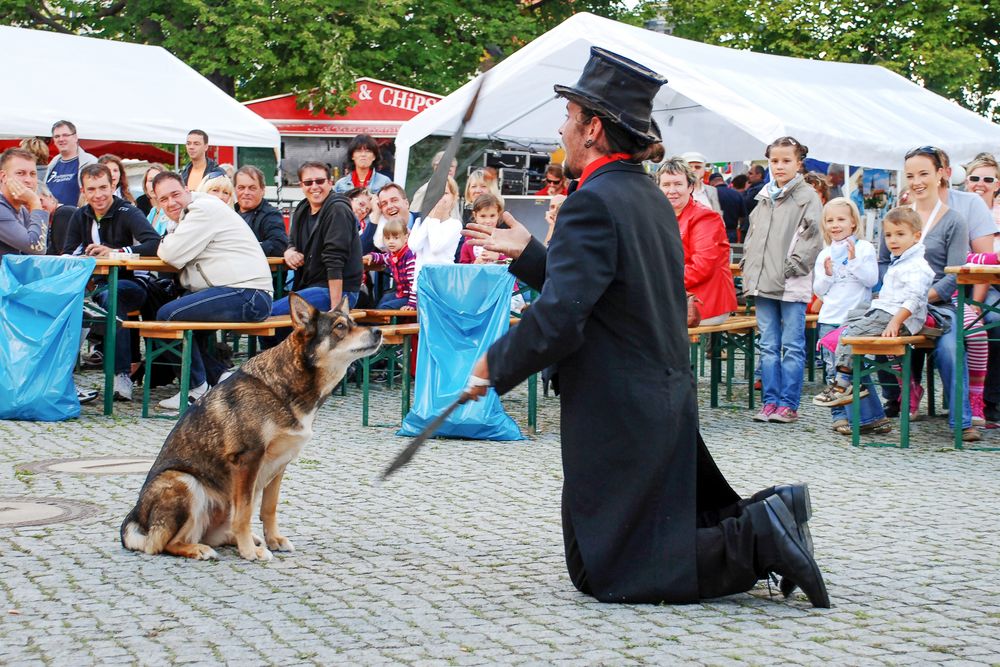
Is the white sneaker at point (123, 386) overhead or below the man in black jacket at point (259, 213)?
below

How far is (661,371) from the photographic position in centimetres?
496

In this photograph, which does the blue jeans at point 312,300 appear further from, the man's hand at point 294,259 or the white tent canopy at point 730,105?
the white tent canopy at point 730,105

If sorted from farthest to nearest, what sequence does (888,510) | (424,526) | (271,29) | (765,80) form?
(271,29), (765,80), (888,510), (424,526)

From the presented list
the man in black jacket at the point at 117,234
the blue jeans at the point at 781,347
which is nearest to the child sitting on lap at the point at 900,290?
the blue jeans at the point at 781,347

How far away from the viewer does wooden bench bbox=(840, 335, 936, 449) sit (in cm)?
918

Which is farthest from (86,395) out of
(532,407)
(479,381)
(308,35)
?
(308,35)

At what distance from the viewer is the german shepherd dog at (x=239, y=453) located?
5883 millimetres

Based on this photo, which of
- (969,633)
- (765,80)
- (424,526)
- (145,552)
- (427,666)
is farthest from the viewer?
(765,80)

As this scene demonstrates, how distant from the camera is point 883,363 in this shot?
31.0 ft

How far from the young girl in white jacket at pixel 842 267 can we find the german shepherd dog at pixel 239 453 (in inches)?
208

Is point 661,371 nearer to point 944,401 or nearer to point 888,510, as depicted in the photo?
point 888,510

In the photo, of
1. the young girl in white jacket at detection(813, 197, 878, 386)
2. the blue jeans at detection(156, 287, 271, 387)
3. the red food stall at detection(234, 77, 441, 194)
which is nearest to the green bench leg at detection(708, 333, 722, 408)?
the young girl in white jacket at detection(813, 197, 878, 386)

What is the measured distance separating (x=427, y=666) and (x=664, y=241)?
1.79 m

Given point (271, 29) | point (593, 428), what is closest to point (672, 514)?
→ point (593, 428)
